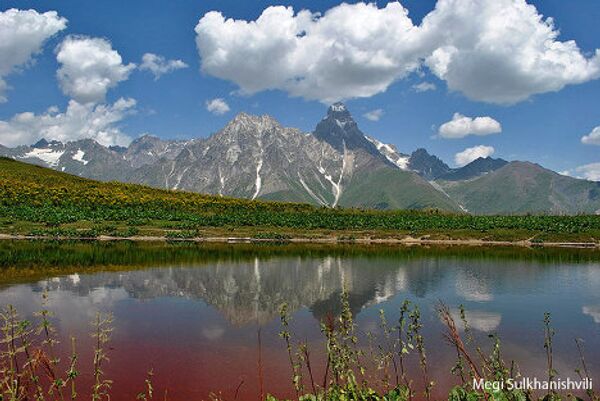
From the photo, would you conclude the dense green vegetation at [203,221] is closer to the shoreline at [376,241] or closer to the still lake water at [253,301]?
the shoreline at [376,241]

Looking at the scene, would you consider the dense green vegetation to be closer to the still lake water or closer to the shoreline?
the shoreline

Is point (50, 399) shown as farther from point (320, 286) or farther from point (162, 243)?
point (162, 243)

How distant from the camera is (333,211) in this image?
169625 mm

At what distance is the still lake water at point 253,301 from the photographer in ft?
76.5

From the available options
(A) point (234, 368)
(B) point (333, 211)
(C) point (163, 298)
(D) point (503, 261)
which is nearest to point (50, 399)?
(A) point (234, 368)

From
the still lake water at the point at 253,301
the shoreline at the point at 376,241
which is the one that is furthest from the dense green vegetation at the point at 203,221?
the still lake water at the point at 253,301

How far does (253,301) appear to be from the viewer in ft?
136

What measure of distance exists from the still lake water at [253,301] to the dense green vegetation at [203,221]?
33.6 meters

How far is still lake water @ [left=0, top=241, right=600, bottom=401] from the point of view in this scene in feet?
76.5

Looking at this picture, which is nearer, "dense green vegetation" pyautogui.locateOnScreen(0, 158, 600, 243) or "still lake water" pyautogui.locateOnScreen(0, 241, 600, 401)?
"still lake water" pyautogui.locateOnScreen(0, 241, 600, 401)

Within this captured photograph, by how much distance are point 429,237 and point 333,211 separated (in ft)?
159

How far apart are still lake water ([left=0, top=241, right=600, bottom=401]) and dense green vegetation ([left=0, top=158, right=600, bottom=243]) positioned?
33.6 m

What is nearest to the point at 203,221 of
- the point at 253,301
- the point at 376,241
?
the point at 376,241

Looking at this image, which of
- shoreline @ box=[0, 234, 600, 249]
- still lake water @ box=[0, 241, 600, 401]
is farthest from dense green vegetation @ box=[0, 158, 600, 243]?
still lake water @ box=[0, 241, 600, 401]
